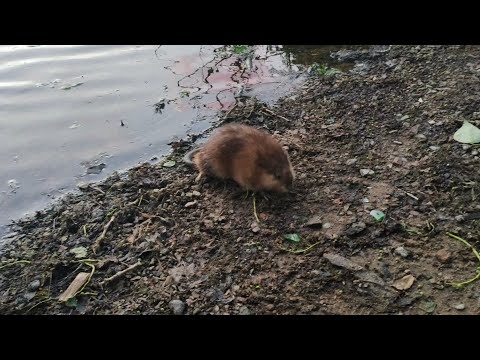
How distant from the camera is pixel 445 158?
4750 mm

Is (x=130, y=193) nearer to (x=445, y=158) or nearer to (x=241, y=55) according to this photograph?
(x=445, y=158)

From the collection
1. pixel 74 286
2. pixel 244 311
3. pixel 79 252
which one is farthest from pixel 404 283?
pixel 79 252

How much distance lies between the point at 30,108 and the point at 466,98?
19.8ft

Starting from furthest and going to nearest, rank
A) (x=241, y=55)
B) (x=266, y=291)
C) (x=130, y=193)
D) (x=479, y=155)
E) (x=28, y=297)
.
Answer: (x=241, y=55) < (x=130, y=193) < (x=479, y=155) < (x=28, y=297) < (x=266, y=291)

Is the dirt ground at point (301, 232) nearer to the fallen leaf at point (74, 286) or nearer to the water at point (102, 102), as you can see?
the fallen leaf at point (74, 286)

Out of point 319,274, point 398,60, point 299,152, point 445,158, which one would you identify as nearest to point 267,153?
point 299,152

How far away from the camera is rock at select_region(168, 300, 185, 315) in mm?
3654

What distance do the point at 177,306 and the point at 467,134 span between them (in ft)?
11.4

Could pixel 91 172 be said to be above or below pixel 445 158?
below

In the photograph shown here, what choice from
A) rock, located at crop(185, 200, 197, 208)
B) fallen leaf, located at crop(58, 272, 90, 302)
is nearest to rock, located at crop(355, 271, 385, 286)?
rock, located at crop(185, 200, 197, 208)

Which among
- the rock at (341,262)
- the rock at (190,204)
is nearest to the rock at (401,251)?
the rock at (341,262)

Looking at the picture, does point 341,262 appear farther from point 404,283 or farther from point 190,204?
point 190,204

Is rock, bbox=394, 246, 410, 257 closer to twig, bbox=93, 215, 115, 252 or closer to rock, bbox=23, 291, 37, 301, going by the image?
twig, bbox=93, 215, 115, 252

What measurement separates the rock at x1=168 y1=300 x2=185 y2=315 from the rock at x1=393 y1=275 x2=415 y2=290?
165 cm
